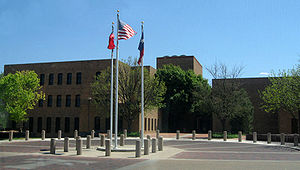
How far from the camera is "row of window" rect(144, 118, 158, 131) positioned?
4434 centimetres

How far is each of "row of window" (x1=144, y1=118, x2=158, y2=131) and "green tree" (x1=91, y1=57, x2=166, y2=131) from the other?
489cm

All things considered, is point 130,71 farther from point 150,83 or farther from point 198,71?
point 198,71

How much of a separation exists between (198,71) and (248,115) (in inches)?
1044

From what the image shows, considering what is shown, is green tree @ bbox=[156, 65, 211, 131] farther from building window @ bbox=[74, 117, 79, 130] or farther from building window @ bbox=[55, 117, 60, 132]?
building window @ bbox=[55, 117, 60, 132]

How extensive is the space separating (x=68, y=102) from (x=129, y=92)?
12390mm

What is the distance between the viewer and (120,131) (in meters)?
42.6

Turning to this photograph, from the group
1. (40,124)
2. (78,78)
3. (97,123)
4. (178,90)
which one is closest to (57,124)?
(40,124)

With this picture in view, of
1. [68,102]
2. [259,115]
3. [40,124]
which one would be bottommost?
[40,124]

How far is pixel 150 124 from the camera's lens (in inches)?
1823

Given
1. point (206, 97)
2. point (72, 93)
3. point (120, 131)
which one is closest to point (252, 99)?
point (206, 97)

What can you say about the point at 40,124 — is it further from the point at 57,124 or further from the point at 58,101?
the point at 58,101

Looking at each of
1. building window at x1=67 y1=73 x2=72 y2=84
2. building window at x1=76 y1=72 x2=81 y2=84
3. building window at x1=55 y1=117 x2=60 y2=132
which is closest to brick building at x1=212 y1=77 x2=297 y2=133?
building window at x1=76 y1=72 x2=81 y2=84

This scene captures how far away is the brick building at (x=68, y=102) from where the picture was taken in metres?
43.6

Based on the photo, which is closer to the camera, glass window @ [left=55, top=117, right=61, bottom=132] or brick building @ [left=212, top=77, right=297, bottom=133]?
brick building @ [left=212, top=77, right=297, bottom=133]
